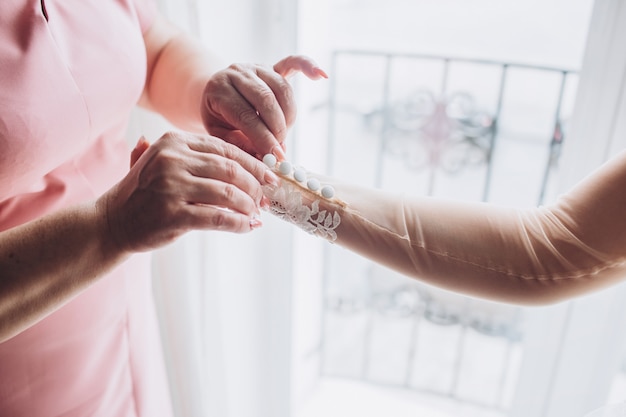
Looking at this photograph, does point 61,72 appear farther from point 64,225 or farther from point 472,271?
point 472,271

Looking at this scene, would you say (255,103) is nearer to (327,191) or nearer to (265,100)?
(265,100)

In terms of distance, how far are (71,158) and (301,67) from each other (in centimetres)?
38

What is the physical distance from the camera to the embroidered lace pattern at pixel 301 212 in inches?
28.3

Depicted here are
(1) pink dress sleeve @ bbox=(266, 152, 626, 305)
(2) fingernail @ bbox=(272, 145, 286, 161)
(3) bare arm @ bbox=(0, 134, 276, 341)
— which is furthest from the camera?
(2) fingernail @ bbox=(272, 145, 286, 161)

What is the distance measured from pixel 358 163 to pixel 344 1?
1.87ft

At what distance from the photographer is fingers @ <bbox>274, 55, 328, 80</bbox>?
0.77 m

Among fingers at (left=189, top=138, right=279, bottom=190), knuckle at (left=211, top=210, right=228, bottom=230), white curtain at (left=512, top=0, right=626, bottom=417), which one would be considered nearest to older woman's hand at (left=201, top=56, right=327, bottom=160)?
fingers at (left=189, top=138, right=279, bottom=190)

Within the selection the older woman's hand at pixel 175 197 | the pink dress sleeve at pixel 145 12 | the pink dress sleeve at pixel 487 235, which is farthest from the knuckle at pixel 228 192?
the pink dress sleeve at pixel 145 12

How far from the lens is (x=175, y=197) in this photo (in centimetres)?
53

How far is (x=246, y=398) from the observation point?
4.89 feet

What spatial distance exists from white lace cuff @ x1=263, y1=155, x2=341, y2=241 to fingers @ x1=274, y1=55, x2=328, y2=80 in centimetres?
16

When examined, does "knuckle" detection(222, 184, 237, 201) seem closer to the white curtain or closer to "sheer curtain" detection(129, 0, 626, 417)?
"sheer curtain" detection(129, 0, 626, 417)

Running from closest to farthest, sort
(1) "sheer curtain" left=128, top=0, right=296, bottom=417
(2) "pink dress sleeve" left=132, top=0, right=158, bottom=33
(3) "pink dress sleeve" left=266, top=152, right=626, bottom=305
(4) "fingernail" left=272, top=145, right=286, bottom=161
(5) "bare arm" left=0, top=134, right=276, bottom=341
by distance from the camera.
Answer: (5) "bare arm" left=0, top=134, right=276, bottom=341, (3) "pink dress sleeve" left=266, top=152, right=626, bottom=305, (4) "fingernail" left=272, top=145, right=286, bottom=161, (2) "pink dress sleeve" left=132, top=0, right=158, bottom=33, (1) "sheer curtain" left=128, top=0, right=296, bottom=417

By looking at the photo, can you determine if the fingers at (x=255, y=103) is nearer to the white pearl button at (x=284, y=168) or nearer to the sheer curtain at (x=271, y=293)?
the white pearl button at (x=284, y=168)
